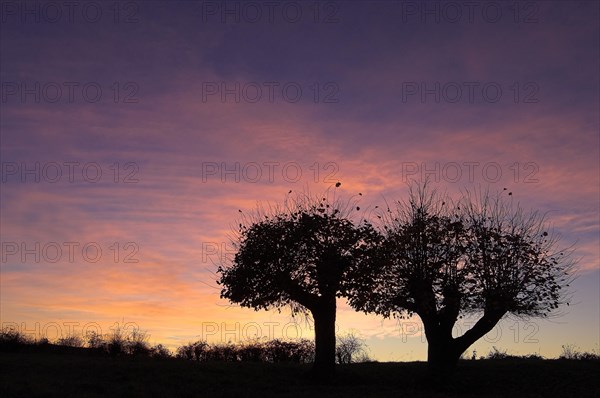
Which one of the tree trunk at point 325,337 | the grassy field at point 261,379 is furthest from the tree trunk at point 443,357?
the tree trunk at point 325,337

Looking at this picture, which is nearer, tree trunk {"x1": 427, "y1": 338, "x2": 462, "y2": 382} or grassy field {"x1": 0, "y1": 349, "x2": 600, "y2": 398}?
grassy field {"x1": 0, "y1": 349, "x2": 600, "y2": 398}

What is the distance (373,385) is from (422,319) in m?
5.78

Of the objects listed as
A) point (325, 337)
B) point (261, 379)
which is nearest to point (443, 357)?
point (325, 337)

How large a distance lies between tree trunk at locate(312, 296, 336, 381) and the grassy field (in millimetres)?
1191

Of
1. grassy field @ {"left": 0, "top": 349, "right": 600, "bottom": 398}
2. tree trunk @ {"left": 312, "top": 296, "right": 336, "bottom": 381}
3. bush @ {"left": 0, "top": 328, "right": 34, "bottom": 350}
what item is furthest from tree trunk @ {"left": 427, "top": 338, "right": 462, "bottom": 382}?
bush @ {"left": 0, "top": 328, "right": 34, "bottom": 350}

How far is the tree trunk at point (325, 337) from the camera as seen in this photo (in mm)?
40062

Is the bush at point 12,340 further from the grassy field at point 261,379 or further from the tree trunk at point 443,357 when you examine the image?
the tree trunk at point 443,357

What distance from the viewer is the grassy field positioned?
33188 millimetres

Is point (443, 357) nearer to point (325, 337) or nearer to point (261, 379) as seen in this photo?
point (325, 337)

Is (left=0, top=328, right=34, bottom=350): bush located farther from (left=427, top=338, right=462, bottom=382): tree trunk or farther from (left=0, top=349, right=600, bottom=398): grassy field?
(left=427, top=338, right=462, bottom=382): tree trunk

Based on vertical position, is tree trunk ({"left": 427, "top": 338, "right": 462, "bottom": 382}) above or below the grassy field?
above

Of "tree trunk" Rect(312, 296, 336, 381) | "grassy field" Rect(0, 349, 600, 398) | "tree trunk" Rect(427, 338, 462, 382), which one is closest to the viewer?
"grassy field" Rect(0, 349, 600, 398)

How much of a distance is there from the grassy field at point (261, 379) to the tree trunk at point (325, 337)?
1.19 m

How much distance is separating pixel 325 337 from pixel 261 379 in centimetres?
532
